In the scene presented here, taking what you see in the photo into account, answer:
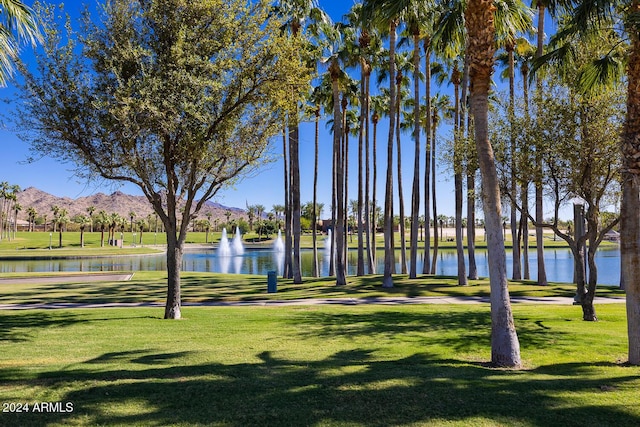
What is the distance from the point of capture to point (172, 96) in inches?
493

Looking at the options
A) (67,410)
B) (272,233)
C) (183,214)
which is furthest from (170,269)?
(272,233)

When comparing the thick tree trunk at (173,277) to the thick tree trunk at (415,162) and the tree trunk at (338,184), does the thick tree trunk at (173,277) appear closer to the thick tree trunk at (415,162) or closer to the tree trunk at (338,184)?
the tree trunk at (338,184)

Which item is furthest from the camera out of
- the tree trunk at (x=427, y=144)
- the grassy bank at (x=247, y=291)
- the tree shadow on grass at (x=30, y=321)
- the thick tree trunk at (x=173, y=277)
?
the tree trunk at (x=427, y=144)

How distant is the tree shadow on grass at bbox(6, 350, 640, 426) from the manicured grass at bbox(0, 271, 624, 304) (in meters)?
13.5

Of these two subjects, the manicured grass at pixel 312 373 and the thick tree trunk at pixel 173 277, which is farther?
the thick tree trunk at pixel 173 277

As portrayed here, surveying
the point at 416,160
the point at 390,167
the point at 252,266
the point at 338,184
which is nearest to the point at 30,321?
the point at 338,184

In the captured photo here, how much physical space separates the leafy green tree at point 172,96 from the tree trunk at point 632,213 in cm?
903

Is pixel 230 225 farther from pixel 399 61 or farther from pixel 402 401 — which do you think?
pixel 402 401

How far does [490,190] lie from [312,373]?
4815 millimetres

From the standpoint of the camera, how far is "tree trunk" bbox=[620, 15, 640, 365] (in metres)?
8.62

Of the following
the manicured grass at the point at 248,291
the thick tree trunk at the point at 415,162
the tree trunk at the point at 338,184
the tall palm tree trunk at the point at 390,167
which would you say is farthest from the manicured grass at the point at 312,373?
the thick tree trunk at the point at 415,162

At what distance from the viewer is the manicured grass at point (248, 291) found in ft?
70.4

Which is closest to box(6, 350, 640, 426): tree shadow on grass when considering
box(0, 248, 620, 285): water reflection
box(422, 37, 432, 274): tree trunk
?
box(422, 37, 432, 274): tree trunk

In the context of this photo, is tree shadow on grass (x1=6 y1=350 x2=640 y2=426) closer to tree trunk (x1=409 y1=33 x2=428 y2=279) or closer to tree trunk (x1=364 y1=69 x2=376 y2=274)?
tree trunk (x1=409 y1=33 x2=428 y2=279)
